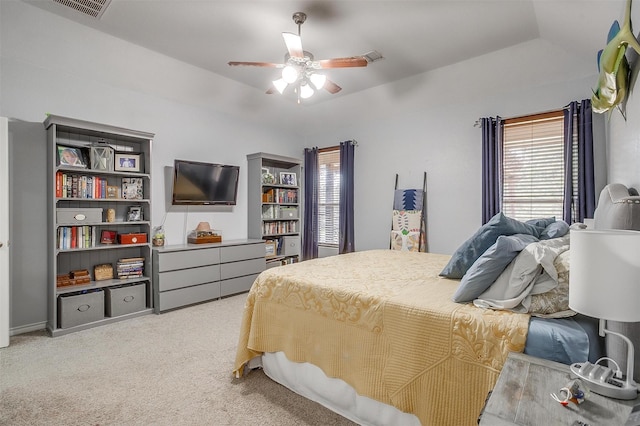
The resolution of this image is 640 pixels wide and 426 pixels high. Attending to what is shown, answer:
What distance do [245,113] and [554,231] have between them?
4.33 m

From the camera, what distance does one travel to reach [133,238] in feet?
11.9

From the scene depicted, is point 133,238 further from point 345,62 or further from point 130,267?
point 345,62

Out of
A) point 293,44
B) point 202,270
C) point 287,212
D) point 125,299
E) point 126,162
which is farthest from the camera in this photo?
point 287,212

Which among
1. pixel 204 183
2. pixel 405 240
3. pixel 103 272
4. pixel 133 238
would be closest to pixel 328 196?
pixel 405 240

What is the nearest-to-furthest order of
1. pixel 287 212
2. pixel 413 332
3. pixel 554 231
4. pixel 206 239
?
pixel 413 332, pixel 554 231, pixel 206 239, pixel 287 212

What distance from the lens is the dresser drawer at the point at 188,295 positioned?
3.67m

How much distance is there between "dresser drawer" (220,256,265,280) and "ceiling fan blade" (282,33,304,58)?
2779 millimetres

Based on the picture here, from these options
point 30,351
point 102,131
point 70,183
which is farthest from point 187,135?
point 30,351

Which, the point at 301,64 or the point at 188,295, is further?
the point at 188,295

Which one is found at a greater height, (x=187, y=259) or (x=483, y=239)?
(x=483, y=239)

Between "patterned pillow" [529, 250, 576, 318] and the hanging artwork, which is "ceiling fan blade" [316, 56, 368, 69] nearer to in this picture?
the hanging artwork

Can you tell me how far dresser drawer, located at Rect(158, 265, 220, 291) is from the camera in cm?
367

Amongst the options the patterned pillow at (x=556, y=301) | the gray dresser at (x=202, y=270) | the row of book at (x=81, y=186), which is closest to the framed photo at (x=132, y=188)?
the row of book at (x=81, y=186)

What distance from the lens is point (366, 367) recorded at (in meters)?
1.68
